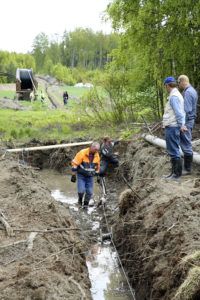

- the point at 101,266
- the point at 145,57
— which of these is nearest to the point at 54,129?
the point at 145,57

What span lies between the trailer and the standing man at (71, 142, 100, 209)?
24.6 metres

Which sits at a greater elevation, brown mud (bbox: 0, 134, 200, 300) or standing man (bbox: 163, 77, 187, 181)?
standing man (bbox: 163, 77, 187, 181)

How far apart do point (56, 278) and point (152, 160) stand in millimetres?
5874

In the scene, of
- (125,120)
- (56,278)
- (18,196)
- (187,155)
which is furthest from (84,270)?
(125,120)

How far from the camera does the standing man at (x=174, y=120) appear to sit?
6.12 metres

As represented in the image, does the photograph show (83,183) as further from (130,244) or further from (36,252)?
(36,252)

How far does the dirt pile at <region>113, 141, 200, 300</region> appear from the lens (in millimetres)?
3438

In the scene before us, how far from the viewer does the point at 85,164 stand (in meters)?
8.50

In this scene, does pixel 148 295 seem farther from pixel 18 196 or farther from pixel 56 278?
pixel 18 196

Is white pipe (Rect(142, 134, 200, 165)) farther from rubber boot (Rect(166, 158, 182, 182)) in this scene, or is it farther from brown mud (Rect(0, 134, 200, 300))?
rubber boot (Rect(166, 158, 182, 182))

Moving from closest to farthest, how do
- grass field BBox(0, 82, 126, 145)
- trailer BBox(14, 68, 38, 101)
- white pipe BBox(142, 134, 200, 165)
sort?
white pipe BBox(142, 134, 200, 165), grass field BBox(0, 82, 126, 145), trailer BBox(14, 68, 38, 101)

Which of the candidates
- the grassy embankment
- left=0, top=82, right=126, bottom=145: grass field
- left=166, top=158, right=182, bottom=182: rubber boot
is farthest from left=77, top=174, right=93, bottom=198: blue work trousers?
the grassy embankment

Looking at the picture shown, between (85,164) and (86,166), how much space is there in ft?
0.24

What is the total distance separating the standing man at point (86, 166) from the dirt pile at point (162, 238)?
169 cm
